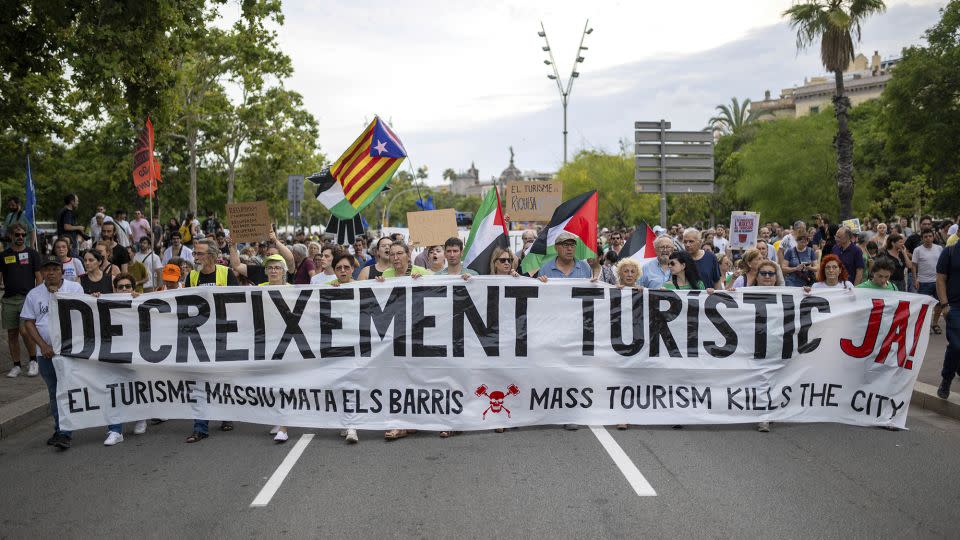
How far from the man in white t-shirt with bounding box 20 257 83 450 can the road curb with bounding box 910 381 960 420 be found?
8.28 meters

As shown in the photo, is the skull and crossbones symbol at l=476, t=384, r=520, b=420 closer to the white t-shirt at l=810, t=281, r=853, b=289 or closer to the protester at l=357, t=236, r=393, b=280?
the protester at l=357, t=236, r=393, b=280

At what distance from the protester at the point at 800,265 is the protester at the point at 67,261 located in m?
10.2

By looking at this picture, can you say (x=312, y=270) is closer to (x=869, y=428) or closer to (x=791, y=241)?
(x=869, y=428)

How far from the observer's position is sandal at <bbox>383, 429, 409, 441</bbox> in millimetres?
7409

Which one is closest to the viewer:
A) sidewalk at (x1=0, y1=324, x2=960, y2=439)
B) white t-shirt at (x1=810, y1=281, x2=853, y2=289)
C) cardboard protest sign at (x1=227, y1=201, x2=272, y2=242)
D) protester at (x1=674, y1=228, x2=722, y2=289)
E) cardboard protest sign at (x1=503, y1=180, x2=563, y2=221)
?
white t-shirt at (x1=810, y1=281, x2=853, y2=289)

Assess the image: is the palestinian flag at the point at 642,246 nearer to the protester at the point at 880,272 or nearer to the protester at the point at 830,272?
the protester at the point at 830,272

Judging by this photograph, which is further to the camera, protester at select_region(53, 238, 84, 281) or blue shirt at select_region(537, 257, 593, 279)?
protester at select_region(53, 238, 84, 281)

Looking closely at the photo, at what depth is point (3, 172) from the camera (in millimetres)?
50250

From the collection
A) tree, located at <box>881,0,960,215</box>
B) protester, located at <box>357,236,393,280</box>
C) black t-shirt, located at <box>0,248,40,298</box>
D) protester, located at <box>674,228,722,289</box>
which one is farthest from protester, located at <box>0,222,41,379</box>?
tree, located at <box>881,0,960,215</box>

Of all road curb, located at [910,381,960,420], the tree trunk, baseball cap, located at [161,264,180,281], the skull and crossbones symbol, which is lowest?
road curb, located at [910,381,960,420]

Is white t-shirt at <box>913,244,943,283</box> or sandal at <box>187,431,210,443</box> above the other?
white t-shirt at <box>913,244,943,283</box>

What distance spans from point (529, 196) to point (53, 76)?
892 centimetres

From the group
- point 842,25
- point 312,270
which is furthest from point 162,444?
point 842,25

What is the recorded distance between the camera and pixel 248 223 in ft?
37.1
